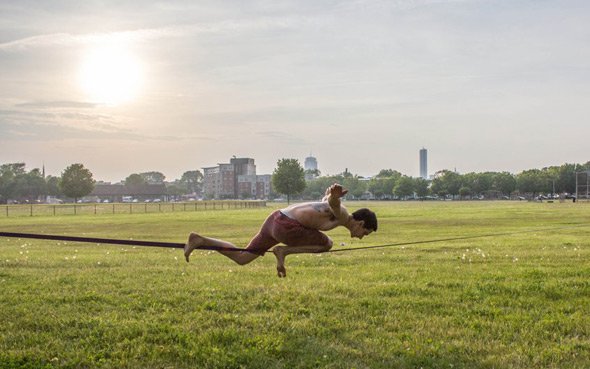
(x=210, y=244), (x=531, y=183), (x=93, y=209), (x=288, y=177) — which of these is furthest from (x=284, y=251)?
(x=531, y=183)

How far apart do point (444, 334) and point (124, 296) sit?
249 inches

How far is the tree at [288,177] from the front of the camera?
12269 centimetres

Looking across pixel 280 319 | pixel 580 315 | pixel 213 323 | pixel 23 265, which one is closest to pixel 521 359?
pixel 580 315

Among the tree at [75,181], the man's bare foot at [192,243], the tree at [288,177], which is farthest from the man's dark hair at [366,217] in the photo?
the tree at [75,181]

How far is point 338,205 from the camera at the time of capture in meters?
7.85

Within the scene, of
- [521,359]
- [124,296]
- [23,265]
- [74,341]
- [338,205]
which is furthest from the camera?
[23,265]

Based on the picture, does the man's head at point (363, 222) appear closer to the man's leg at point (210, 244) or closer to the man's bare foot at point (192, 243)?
the man's leg at point (210, 244)

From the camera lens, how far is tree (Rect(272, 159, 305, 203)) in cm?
12269

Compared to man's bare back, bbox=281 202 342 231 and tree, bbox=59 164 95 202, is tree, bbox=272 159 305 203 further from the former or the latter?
man's bare back, bbox=281 202 342 231

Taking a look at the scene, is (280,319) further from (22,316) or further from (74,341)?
(22,316)

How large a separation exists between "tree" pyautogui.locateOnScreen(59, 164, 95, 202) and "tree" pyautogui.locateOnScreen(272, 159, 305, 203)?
50.9 metres

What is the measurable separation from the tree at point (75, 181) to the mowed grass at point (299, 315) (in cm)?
13506

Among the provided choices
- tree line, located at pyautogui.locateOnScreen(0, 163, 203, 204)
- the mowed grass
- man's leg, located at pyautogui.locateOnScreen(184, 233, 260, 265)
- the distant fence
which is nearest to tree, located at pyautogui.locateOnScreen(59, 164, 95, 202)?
tree line, located at pyautogui.locateOnScreen(0, 163, 203, 204)

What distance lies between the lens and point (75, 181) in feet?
475
